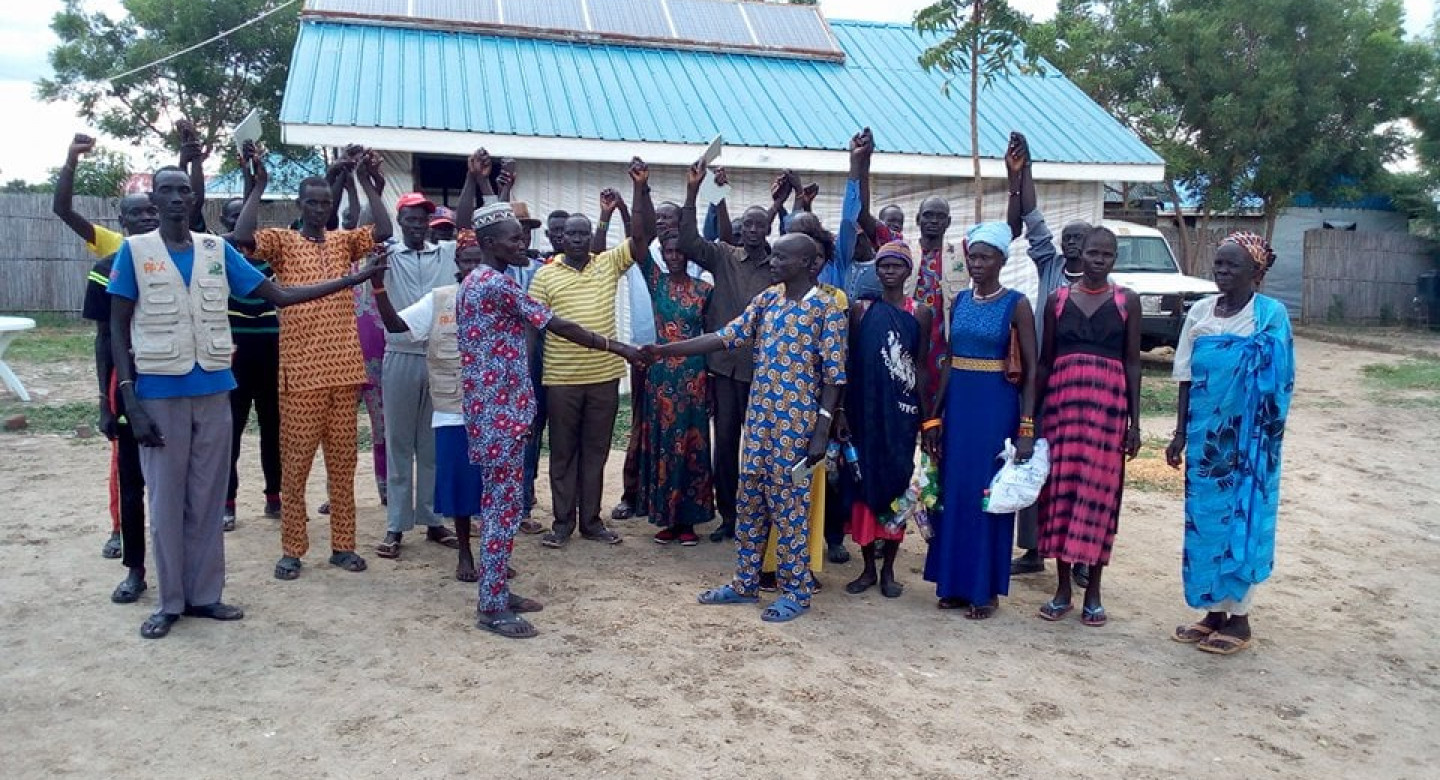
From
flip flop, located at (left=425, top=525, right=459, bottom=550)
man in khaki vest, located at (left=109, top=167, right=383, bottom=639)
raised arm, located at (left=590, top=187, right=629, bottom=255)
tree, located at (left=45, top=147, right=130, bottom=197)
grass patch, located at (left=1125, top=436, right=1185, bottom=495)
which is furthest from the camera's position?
tree, located at (left=45, top=147, right=130, bottom=197)

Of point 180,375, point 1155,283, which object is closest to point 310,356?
point 180,375

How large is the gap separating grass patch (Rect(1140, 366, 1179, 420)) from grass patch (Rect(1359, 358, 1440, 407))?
222 centimetres

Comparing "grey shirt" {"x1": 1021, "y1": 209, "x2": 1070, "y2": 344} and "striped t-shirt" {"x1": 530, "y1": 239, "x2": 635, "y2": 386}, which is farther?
"striped t-shirt" {"x1": 530, "y1": 239, "x2": 635, "y2": 386}

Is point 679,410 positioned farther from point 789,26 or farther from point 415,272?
point 789,26

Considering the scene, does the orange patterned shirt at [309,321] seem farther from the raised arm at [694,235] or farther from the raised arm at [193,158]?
the raised arm at [694,235]

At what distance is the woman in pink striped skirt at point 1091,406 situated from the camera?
4.77m

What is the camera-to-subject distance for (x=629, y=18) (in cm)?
1309

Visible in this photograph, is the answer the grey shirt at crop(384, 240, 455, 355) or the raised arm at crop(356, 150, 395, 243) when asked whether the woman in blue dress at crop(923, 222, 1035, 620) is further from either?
the raised arm at crop(356, 150, 395, 243)

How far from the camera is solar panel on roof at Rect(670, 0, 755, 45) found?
1319 centimetres

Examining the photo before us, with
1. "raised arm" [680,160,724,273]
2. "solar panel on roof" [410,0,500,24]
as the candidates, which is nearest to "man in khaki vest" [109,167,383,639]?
"raised arm" [680,160,724,273]

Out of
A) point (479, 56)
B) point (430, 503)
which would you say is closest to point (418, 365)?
point (430, 503)

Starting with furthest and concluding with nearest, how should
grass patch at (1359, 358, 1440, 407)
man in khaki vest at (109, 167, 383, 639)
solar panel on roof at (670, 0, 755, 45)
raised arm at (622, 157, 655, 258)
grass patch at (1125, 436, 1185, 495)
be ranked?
solar panel on roof at (670, 0, 755, 45), grass patch at (1359, 358, 1440, 407), grass patch at (1125, 436, 1185, 495), raised arm at (622, 157, 655, 258), man in khaki vest at (109, 167, 383, 639)

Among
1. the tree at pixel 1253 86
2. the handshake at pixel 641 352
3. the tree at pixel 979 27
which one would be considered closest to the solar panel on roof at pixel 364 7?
the tree at pixel 979 27

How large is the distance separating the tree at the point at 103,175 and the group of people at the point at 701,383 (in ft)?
49.9
